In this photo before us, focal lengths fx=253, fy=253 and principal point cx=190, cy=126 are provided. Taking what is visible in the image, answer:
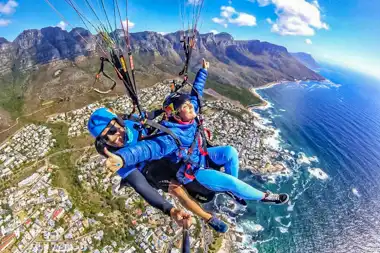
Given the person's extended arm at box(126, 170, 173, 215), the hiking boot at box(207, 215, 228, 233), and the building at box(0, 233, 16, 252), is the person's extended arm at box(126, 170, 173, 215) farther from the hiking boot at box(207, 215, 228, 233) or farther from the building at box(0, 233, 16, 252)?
the building at box(0, 233, 16, 252)

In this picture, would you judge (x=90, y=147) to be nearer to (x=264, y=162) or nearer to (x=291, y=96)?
(x=264, y=162)

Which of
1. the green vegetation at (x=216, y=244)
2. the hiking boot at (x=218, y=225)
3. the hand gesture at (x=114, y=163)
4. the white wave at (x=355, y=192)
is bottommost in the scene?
the white wave at (x=355, y=192)

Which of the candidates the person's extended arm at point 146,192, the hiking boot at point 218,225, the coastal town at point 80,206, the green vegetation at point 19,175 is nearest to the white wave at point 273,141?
the coastal town at point 80,206

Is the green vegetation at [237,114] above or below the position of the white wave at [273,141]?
above

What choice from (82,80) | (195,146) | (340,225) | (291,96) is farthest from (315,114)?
(195,146)

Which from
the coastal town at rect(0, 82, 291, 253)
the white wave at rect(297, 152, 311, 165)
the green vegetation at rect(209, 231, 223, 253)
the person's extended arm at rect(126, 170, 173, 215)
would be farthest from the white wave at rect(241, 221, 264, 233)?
the person's extended arm at rect(126, 170, 173, 215)

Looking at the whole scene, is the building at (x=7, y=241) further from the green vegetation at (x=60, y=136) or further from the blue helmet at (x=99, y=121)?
the blue helmet at (x=99, y=121)

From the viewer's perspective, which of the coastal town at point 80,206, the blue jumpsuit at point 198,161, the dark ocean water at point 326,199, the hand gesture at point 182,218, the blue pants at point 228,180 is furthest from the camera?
the dark ocean water at point 326,199
